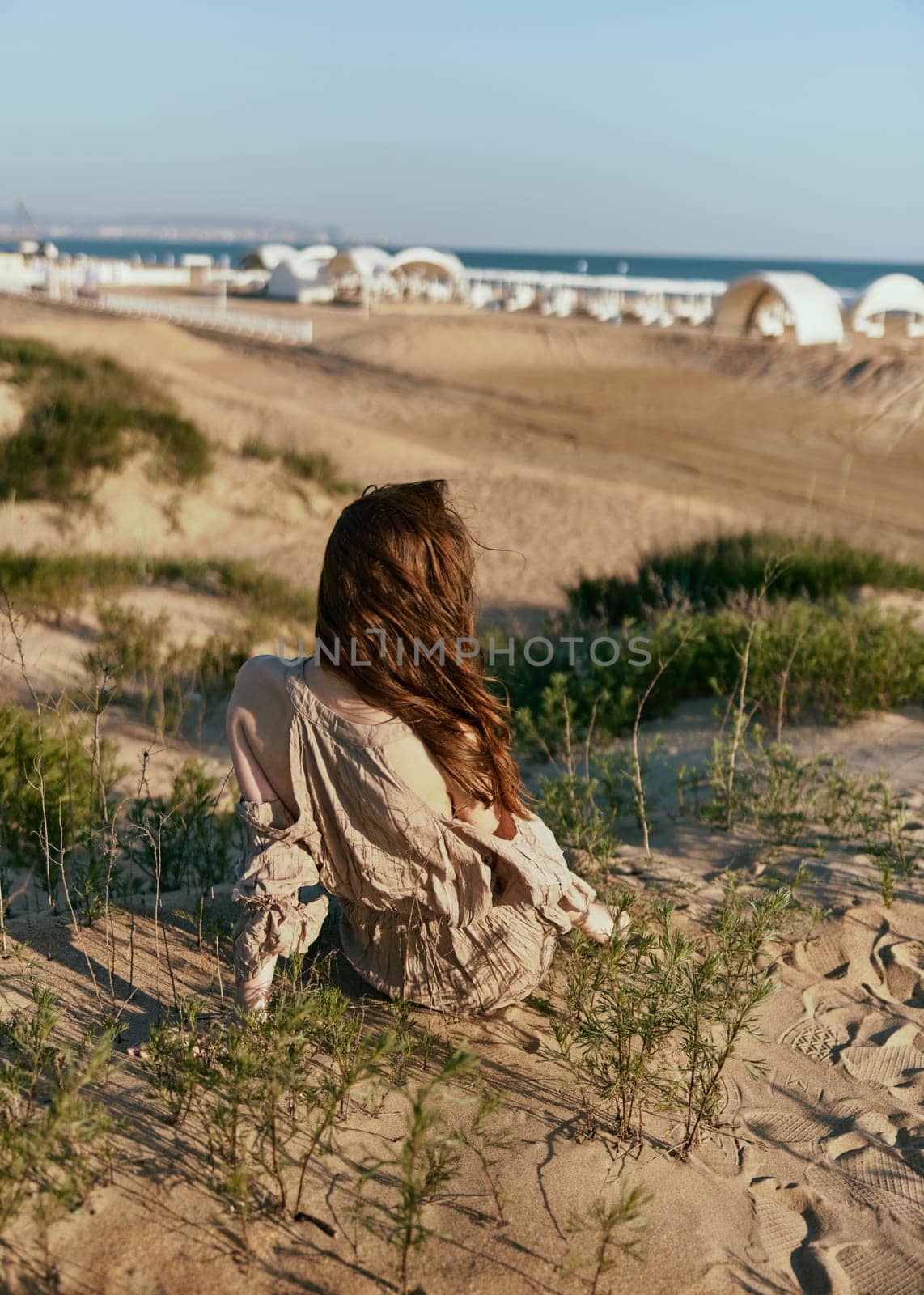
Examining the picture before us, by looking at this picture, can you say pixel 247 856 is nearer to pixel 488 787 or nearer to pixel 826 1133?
pixel 488 787

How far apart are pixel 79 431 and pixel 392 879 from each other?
904cm

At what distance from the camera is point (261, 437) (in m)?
13.4

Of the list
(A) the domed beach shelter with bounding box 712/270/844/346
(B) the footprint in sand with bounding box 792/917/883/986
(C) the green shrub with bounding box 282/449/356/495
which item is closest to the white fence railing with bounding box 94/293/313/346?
(A) the domed beach shelter with bounding box 712/270/844/346

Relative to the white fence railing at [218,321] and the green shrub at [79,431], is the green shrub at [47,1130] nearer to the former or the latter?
the green shrub at [79,431]

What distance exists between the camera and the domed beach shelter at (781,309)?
2519 cm

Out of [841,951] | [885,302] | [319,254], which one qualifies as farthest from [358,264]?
[841,951]

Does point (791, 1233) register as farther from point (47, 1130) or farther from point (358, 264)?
point (358, 264)

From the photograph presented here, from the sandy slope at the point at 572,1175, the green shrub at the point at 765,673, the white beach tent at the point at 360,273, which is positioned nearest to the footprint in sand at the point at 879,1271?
the sandy slope at the point at 572,1175

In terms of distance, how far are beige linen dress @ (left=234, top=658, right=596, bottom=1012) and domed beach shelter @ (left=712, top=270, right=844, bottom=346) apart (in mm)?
24849

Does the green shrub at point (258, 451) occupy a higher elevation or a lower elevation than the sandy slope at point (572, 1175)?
higher

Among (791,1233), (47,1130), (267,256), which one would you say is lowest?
(791,1233)

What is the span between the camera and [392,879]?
2451mm

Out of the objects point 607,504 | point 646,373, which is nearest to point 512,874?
point 607,504

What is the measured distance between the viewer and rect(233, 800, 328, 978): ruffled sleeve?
7.61ft
